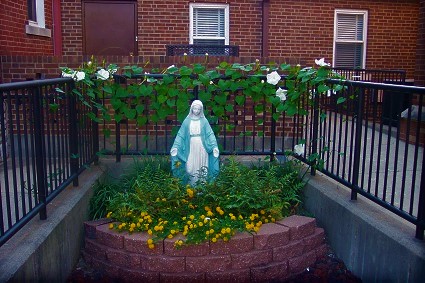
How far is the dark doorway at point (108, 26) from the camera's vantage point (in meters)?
9.50

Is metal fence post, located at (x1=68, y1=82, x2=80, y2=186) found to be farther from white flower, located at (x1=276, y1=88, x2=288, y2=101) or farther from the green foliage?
white flower, located at (x1=276, y1=88, x2=288, y2=101)

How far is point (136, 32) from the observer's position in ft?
31.7

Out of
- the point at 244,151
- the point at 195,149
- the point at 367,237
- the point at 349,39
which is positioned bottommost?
the point at 367,237

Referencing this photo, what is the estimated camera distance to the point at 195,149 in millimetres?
4449

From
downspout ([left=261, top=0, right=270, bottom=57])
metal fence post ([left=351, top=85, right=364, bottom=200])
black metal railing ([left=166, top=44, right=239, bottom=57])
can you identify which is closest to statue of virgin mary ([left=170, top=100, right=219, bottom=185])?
metal fence post ([left=351, top=85, right=364, bottom=200])

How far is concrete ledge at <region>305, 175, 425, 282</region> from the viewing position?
9.67ft

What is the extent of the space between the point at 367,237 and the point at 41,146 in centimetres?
250

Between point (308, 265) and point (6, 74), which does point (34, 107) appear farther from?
Answer: point (6, 74)

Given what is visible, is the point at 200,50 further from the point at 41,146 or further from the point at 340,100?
the point at 41,146

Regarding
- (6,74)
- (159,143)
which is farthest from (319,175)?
(6,74)

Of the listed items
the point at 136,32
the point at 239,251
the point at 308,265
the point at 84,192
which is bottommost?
the point at 308,265

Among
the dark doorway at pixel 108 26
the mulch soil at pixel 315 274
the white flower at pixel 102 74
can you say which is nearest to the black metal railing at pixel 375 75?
the dark doorway at pixel 108 26

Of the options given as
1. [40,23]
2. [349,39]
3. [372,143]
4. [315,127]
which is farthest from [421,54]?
[40,23]

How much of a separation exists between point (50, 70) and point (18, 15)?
3.50 ft
